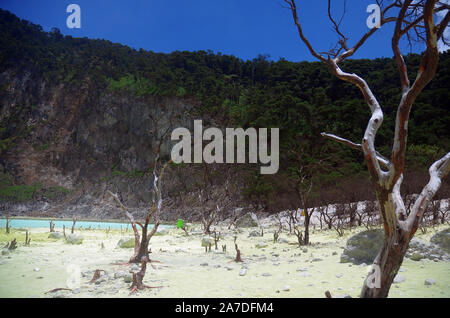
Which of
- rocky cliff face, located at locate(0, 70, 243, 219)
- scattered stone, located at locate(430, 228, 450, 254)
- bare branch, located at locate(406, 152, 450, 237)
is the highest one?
rocky cliff face, located at locate(0, 70, 243, 219)

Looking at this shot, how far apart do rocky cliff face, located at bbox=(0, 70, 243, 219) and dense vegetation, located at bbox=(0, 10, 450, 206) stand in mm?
1584

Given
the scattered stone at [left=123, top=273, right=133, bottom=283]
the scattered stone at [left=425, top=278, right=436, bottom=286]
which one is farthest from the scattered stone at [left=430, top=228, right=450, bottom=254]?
the scattered stone at [left=123, top=273, right=133, bottom=283]

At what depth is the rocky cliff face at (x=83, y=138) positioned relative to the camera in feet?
144

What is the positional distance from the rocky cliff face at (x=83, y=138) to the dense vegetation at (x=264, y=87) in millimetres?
1584

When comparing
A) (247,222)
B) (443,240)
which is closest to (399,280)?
(443,240)

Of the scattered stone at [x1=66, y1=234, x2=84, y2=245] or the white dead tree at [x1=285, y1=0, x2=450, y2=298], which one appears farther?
the scattered stone at [x1=66, y1=234, x2=84, y2=245]

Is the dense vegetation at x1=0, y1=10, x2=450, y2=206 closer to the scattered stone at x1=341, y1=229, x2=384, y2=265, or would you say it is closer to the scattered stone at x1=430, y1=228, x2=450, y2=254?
the scattered stone at x1=430, y1=228, x2=450, y2=254

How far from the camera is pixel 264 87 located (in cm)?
5566

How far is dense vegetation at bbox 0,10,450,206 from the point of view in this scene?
34000 mm

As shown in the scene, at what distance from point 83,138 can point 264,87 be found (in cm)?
3165

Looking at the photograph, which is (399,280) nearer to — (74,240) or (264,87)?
(74,240)

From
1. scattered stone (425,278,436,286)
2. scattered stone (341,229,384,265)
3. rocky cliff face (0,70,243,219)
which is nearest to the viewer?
scattered stone (425,278,436,286)

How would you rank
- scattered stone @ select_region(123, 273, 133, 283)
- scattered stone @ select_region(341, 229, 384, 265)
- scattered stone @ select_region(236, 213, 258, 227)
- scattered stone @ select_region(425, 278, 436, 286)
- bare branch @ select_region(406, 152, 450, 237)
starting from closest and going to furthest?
bare branch @ select_region(406, 152, 450, 237) < scattered stone @ select_region(425, 278, 436, 286) < scattered stone @ select_region(123, 273, 133, 283) < scattered stone @ select_region(341, 229, 384, 265) < scattered stone @ select_region(236, 213, 258, 227)
